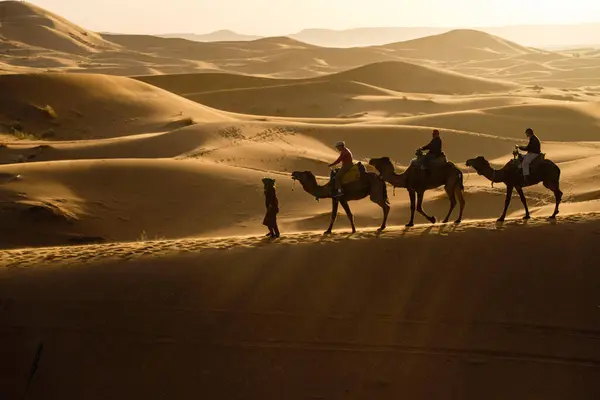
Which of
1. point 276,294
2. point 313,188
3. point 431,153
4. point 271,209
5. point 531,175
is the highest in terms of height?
point 431,153

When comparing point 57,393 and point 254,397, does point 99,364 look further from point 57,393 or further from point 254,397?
point 254,397

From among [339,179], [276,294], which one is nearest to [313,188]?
[339,179]

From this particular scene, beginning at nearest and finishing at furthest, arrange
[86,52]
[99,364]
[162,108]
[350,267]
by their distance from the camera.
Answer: [99,364] → [350,267] → [162,108] → [86,52]

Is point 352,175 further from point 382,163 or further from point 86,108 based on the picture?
point 86,108

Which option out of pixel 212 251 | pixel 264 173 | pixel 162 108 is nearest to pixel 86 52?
pixel 162 108

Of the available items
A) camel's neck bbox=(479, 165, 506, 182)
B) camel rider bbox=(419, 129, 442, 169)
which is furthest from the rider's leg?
camel's neck bbox=(479, 165, 506, 182)

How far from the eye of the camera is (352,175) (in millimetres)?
11875

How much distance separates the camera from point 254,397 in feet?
26.5

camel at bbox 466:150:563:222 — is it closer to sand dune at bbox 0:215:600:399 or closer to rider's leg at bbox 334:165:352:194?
sand dune at bbox 0:215:600:399

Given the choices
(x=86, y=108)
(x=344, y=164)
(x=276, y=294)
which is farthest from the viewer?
(x=86, y=108)

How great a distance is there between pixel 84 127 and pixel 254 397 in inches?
1137

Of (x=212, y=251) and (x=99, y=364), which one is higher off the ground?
(x=212, y=251)

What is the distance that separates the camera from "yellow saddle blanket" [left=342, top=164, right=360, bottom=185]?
1188 centimetres

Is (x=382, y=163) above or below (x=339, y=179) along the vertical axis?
above
